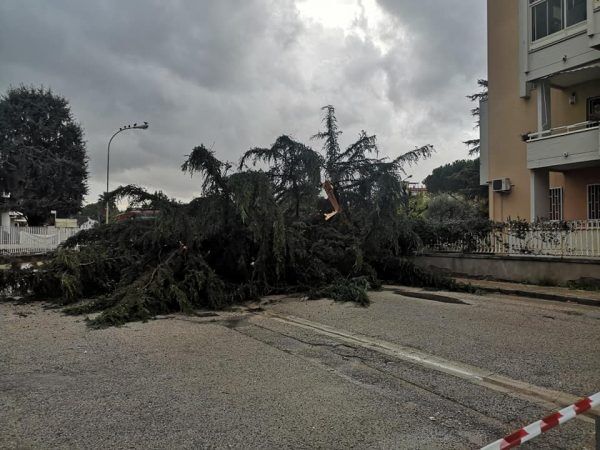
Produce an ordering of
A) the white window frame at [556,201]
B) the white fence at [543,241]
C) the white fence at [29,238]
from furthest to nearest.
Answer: the white fence at [29,238] < the white window frame at [556,201] < the white fence at [543,241]

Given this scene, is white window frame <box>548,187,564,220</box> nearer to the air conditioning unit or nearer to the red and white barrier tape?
the air conditioning unit

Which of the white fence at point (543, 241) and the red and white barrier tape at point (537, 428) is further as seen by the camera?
the white fence at point (543, 241)

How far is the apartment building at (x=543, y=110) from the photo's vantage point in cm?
1464

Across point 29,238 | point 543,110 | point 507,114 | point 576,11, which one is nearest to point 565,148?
point 543,110

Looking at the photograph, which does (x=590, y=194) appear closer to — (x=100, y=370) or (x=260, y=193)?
(x=260, y=193)

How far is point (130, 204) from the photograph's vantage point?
10.8 metres

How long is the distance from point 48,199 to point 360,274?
34.9 m

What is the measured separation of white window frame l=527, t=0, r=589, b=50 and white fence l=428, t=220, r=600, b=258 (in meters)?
6.92

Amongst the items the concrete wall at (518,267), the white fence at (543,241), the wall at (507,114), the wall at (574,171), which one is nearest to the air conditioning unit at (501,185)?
the wall at (507,114)

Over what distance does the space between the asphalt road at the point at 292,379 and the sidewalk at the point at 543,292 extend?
3.43 feet

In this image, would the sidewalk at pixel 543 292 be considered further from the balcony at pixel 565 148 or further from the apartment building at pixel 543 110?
the balcony at pixel 565 148

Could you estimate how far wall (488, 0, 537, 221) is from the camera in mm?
17188

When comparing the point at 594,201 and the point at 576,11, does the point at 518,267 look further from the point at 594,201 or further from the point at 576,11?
the point at 576,11

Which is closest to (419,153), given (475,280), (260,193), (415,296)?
(475,280)
